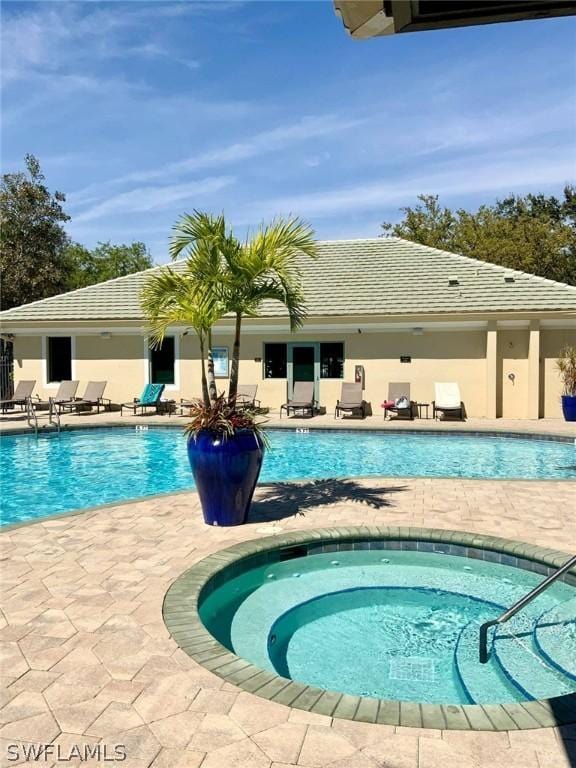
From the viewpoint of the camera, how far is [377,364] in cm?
1936

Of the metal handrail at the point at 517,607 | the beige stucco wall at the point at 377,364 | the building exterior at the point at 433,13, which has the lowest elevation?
the metal handrail at the point at 517,607

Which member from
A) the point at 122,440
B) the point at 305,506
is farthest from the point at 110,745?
the point at 122,440

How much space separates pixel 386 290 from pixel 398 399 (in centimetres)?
437

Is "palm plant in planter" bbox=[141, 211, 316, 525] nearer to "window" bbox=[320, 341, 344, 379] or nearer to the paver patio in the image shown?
the paver patio

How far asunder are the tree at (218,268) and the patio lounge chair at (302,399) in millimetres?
11157

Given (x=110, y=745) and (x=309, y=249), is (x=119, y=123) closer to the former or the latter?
(x=309, y=249)

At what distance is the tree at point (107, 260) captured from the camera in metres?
51.9

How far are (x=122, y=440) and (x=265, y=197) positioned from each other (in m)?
10.9

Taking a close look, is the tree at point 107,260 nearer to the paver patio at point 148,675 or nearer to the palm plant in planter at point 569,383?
the palm plant in planter at point 569,383

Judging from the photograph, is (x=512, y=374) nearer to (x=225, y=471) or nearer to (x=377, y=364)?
(x=377, y=364)

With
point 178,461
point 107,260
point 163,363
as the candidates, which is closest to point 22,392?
point 163,363

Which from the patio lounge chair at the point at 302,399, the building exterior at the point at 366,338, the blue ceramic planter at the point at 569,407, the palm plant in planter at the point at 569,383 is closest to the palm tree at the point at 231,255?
the patio lounge chair at the point at 302,399

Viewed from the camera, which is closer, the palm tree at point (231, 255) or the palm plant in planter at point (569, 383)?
the palm tree at point (231, 255)

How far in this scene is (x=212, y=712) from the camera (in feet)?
10.6
